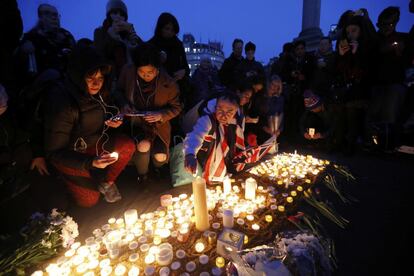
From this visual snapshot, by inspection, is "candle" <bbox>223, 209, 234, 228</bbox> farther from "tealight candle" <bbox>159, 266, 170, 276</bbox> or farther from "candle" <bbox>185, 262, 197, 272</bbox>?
"tealight candle" <bbox>159, 266, 170, 276</bbox>

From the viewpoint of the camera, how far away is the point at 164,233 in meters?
1.83

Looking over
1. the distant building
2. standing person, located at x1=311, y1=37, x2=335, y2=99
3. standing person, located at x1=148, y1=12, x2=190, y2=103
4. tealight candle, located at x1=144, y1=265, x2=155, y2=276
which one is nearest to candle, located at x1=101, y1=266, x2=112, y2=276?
tealight candle, located at x1=144, y1=265, x2=155, y2=276

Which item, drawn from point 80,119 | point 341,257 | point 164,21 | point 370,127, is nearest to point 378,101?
point 370,127

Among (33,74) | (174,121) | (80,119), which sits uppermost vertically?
(33,74)

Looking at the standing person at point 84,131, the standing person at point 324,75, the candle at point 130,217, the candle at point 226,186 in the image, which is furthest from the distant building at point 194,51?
the candle at point 130,217

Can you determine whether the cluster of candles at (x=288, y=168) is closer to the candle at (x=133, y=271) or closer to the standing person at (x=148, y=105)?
the standing person at (x=148, y=105)

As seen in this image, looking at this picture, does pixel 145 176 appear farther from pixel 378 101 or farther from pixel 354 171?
pixel 378 101

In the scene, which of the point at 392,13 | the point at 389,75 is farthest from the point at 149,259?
the point at 392,13

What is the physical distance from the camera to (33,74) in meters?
2.58

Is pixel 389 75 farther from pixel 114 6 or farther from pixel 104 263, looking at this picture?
pixel 104 263

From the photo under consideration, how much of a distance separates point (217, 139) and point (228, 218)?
116 cm

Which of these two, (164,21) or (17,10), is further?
(164,21)

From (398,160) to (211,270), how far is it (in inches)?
162

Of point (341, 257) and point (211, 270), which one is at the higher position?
point (211, 270)
